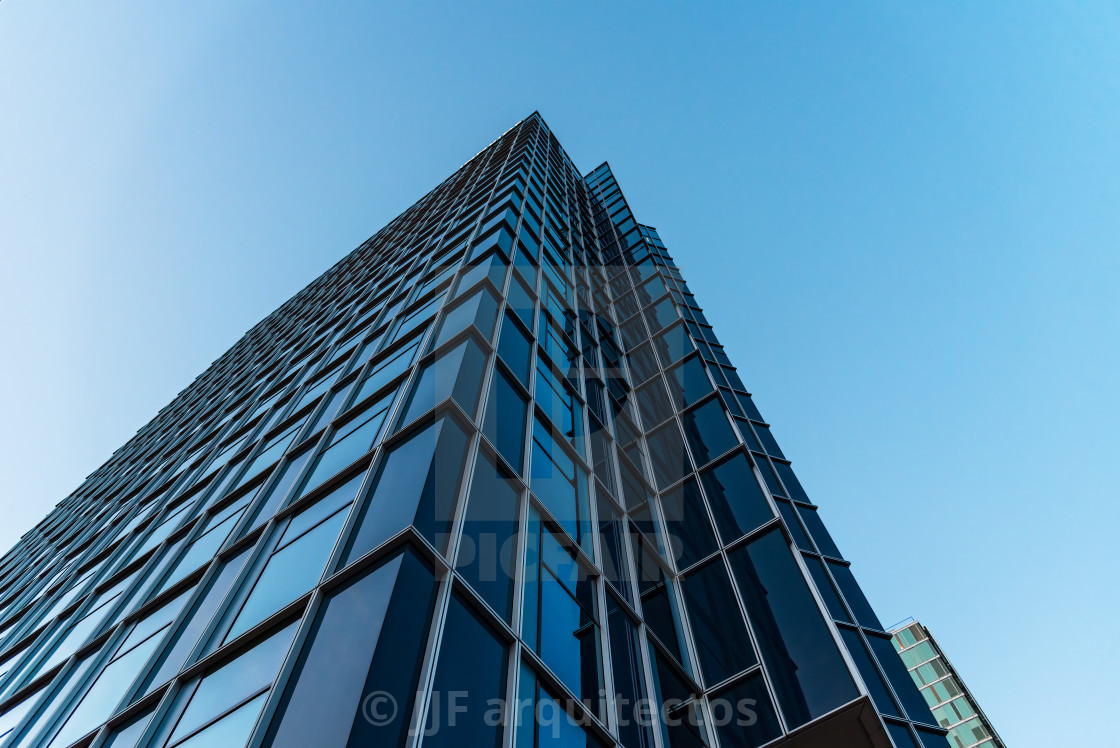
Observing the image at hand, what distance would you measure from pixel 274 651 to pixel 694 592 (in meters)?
7.78

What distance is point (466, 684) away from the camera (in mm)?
7414

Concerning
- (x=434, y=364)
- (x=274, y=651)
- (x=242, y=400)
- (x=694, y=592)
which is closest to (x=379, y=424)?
(x=434, y=364)

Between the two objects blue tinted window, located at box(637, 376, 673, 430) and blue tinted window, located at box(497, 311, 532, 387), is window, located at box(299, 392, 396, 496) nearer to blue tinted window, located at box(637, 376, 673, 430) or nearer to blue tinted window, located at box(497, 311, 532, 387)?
blue tinted window, located at box(497, 311, 532, 387)

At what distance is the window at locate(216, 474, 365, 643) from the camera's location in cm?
895

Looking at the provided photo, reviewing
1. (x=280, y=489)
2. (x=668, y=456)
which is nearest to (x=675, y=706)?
(x=280, y=489)

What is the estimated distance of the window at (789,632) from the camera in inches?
426

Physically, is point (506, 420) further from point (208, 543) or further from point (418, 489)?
point (208, 543)

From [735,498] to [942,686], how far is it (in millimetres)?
97288

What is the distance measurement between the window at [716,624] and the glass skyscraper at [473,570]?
0.14 ft

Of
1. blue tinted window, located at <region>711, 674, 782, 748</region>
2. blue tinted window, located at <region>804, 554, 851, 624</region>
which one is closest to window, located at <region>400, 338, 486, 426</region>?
blue tinted window, located at <region>711, 674, 782, 748</region>

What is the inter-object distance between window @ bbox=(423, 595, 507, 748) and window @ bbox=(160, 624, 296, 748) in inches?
68.9

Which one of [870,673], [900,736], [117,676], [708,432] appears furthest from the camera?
[708,432]

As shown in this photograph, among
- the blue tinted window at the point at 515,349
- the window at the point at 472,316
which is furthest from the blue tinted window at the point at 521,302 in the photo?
the window at the point at 472,316

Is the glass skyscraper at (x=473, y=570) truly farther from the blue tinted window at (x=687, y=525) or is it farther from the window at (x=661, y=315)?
the window at (x=661, y=315)
